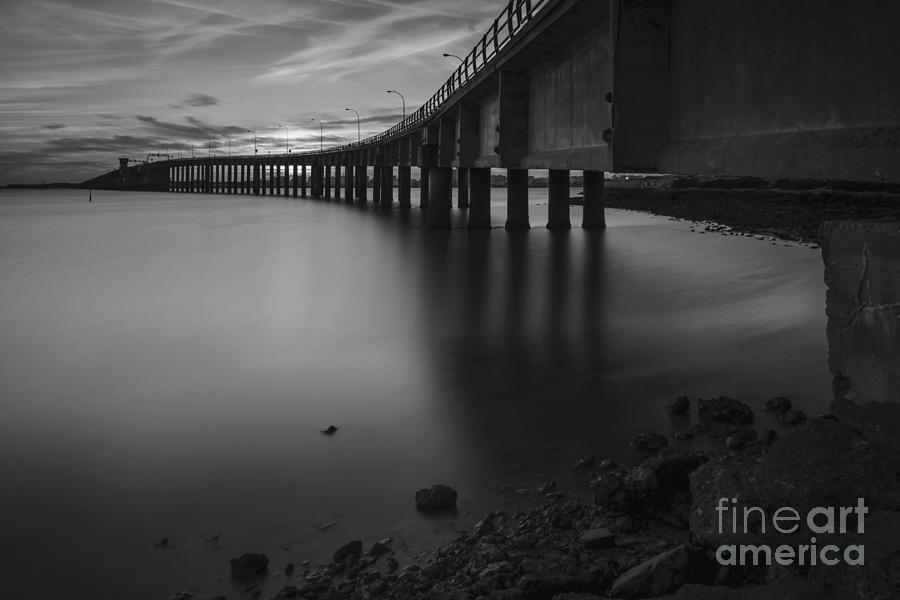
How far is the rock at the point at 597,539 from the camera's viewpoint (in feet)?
16.3

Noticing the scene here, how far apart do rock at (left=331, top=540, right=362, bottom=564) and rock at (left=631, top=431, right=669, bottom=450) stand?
3174 mm

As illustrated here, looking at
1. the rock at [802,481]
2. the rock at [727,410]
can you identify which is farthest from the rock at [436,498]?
the rock at [727,410]

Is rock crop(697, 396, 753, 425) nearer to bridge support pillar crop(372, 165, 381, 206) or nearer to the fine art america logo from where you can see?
the fine art america logo

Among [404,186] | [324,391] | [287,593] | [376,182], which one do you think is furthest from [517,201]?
[376,182]

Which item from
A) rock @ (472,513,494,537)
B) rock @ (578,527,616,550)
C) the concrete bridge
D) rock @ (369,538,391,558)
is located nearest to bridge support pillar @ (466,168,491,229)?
the concrete bridge

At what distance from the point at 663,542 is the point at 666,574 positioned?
2.71 ft

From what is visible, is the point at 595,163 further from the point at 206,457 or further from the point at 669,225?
the point at 669,225

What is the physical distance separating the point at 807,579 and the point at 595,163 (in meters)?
8.91

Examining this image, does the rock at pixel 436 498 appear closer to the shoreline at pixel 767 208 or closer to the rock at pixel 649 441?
the rock at pixel 649 441

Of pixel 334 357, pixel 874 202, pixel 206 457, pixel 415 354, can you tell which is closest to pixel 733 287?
pixel 415 354

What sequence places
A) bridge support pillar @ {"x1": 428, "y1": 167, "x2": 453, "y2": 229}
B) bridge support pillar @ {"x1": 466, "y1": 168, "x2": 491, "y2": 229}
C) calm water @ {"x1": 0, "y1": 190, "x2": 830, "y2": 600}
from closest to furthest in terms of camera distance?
calm water @ {"x1": 0, "y1": 190, "x2": 830, "y2": 600}
bridge support pillar @ {"x1": 466, "y1": 168, "x2": 491, "y2": 229}
bridge support pillar @ {"x1": 428, "y1": 167, "x2": 453, "y2": 229}

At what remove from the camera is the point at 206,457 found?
7.40 m

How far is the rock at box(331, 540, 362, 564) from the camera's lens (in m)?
5.23

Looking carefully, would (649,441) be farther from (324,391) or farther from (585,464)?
(324,391)
